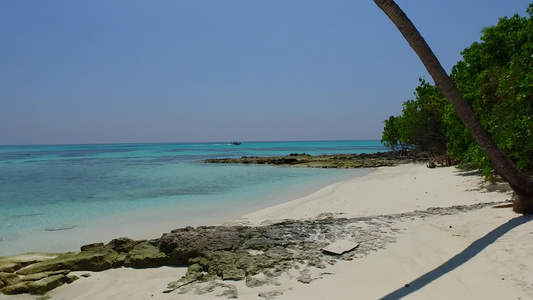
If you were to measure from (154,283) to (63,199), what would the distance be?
49.9 feet

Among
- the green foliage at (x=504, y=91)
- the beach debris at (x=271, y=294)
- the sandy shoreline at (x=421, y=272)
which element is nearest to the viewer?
the sandy shoreline at (x=421, y=272)

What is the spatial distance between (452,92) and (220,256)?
4.94 metres

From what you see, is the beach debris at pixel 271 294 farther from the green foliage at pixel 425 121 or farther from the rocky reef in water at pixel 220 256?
the green foliage at pixel 425 121

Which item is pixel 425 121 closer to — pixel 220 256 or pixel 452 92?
pixel 452 92


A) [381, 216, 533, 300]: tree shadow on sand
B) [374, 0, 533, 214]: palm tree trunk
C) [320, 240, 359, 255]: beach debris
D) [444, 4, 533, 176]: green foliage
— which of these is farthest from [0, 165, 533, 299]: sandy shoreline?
[444, 4, 533, 176]: green foliage

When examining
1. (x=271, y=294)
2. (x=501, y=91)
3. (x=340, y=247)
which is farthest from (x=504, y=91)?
(x=271, y=294)

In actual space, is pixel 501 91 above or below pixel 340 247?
above

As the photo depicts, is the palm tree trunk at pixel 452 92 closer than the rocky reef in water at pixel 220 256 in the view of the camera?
No

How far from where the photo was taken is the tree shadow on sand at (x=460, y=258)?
14.4 feet

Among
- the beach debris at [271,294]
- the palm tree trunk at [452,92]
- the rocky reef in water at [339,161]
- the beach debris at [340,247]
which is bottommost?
the rocky reef in water at [339,161]

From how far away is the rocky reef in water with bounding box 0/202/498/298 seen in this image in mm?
5359

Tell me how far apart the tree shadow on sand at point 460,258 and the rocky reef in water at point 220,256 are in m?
1.18

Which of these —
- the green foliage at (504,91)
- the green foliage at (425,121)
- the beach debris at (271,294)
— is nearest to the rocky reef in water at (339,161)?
the green foliage at (425,121)

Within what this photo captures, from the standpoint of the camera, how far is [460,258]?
522 centimetres
